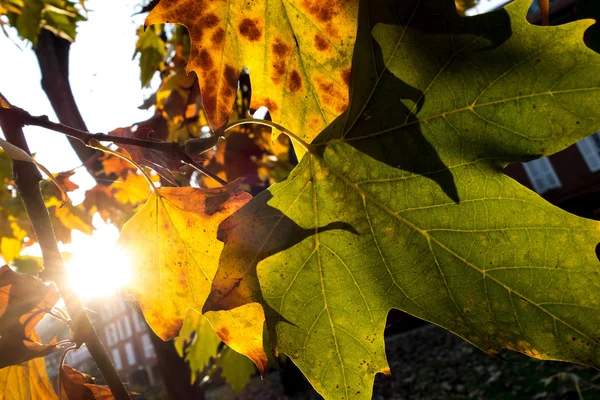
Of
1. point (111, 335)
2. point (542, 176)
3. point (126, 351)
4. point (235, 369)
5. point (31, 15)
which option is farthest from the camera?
point (111, 335)

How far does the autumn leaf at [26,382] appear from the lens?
698mm

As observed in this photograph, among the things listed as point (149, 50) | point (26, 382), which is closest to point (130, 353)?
point (149, 50)

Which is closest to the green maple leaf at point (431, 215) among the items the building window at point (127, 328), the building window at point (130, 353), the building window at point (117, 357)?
the building window at point (130, 353)

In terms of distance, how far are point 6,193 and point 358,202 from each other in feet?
6.22

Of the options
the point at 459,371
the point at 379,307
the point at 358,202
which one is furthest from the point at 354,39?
the point at 459,371

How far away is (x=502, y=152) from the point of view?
529mm

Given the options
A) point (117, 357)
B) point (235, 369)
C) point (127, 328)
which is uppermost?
point (235, 369)

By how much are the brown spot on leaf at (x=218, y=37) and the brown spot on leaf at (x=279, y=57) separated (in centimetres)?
8

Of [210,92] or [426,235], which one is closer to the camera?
[426,235]

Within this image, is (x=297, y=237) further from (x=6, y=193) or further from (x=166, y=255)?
(x=6, y=193)

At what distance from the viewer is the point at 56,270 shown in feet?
1.85

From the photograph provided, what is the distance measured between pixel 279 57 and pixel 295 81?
0.14ft

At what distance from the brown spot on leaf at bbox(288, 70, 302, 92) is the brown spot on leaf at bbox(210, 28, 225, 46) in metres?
0.13

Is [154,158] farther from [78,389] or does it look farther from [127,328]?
[127,328]
